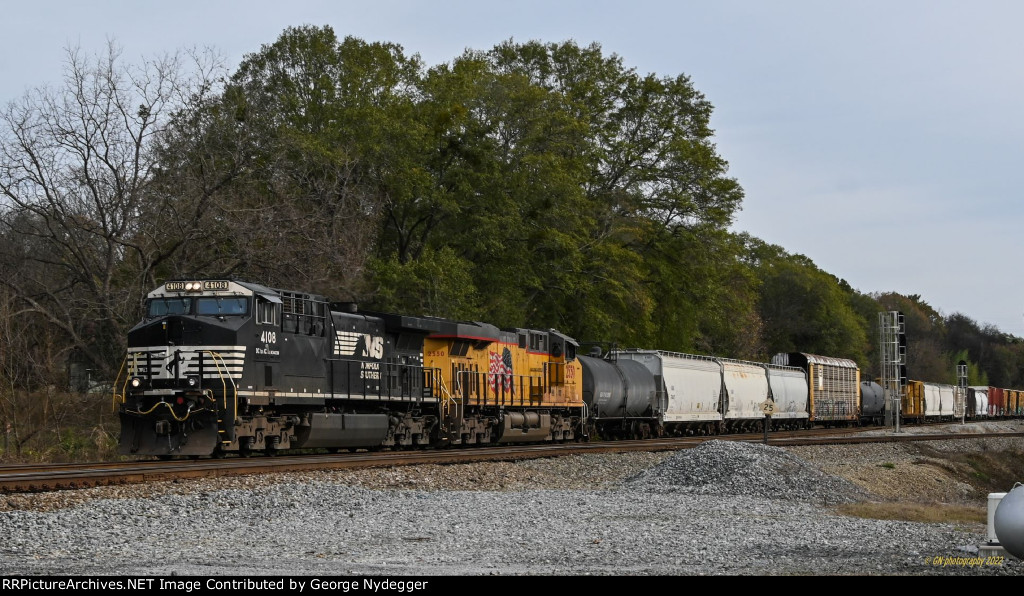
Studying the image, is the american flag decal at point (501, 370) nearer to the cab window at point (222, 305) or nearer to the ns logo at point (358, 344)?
the ns logo at point (358, 344)

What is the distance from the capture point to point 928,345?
5743 inches

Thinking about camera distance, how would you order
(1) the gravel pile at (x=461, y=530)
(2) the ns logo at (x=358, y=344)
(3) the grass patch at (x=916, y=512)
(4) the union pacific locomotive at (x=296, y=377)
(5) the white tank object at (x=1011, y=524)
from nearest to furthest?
(1) the gravel pile at (x=461, y=530) < (5) the white tank object at (x=1011, y=524) < (3) the grass patch at (x=916, y=512) < (4) the union pacific locomotive at (x=296, y=377) < (2) the ns logo at (x=358, y=344)

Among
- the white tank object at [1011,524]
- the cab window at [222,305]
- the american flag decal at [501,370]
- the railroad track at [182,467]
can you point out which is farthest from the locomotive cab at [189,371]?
the white tank object at [1011,524]

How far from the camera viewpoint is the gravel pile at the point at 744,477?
1886cm

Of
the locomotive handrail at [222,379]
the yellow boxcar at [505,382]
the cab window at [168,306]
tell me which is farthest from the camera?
the yellow boxcar at [505,382]

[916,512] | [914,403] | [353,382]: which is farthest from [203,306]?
[914,403]

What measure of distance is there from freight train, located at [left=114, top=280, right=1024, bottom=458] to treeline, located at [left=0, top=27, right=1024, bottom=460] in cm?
365

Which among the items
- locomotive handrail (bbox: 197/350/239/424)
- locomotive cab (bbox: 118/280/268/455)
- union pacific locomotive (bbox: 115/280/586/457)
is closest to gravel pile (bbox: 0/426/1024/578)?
locomotive handrail (bbox: 197/350/239/424)

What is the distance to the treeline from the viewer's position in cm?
2745

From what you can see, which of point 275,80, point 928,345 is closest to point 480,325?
point 275,80

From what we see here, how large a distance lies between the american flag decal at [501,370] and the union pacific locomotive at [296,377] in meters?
0.05

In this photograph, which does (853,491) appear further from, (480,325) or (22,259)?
(22,259)

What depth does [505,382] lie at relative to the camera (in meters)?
29.5

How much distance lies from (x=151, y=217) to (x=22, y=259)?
377 cm
